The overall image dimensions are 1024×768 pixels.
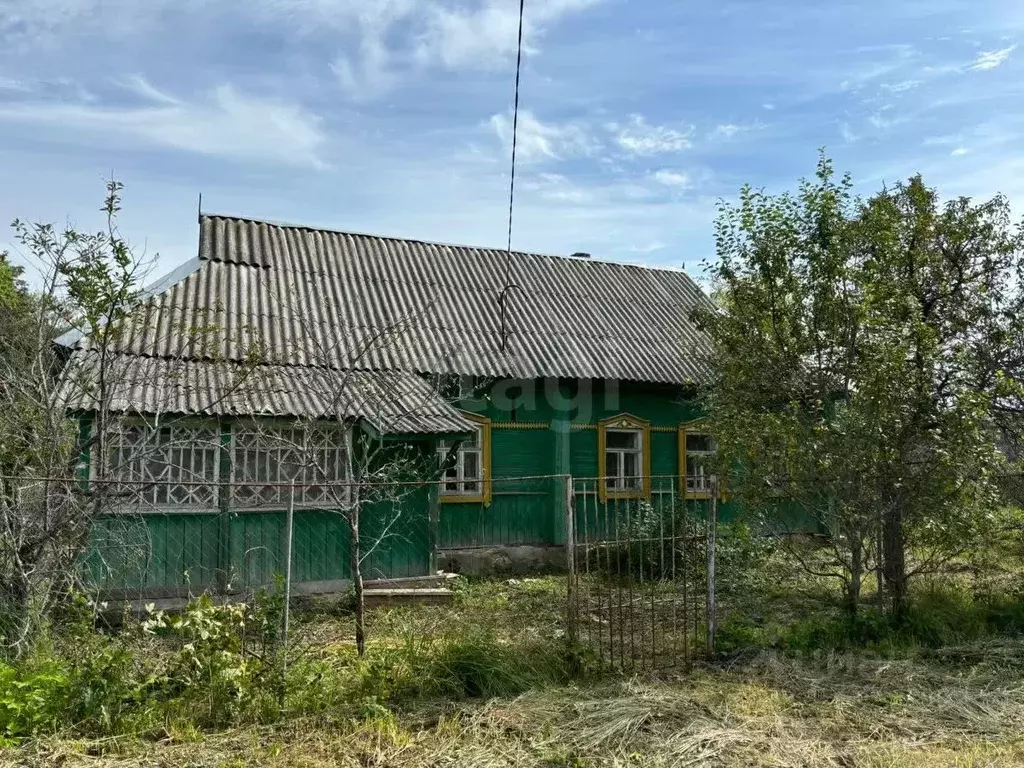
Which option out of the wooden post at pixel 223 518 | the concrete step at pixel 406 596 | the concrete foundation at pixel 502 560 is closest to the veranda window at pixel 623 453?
the concrete foundation at pixel 502 560

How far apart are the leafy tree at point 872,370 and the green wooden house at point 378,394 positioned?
1272 millimetres

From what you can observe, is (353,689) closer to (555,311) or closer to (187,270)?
(187,270)

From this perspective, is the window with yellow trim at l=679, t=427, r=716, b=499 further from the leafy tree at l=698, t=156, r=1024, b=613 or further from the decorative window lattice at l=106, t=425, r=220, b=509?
the decorative window lattice at l=106, t=425, r=220, b=509

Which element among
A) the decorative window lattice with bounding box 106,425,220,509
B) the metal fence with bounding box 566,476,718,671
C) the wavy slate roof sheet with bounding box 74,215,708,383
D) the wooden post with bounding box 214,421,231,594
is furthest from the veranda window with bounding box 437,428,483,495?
the decorative window lattice with bounding box 106,425,220,509

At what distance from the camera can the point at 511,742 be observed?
4.91 meters

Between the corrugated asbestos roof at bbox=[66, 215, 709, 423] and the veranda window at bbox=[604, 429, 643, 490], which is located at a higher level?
the corrugated asbestos roof at bbox=[66, 215, 709, 423]

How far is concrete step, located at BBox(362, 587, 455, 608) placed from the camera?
9.25m

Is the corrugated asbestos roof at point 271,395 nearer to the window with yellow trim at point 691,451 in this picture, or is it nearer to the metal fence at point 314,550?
the metal fence at point 314,550

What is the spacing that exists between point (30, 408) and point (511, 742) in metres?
4.43

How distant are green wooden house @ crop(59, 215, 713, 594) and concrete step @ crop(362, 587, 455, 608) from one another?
0.43 m

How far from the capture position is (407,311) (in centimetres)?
1298

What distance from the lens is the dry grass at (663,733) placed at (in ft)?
15.3

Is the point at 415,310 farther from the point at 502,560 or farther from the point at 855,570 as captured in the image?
the point at 855,570

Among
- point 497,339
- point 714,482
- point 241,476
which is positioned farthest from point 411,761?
point 497,339
